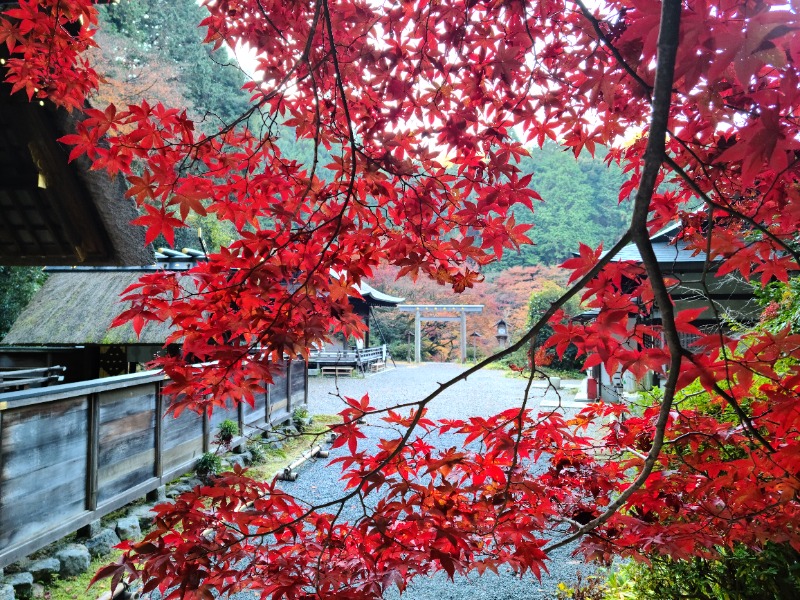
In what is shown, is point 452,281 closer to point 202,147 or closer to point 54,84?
point 202,147

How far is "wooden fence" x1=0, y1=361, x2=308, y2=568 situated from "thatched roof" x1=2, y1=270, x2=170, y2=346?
1.47 meters

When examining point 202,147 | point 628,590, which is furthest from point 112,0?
point 628,590

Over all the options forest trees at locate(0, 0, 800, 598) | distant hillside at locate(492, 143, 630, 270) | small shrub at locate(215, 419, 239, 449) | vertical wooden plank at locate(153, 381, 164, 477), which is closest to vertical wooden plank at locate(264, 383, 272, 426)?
small shrub at locate(215, 419, 239, 449)

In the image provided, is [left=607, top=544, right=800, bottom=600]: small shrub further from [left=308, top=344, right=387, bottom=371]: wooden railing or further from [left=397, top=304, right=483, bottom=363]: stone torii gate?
[left=397, top=304, right=483, bottom=363]: stone torii gate

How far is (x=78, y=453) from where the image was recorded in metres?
3.38

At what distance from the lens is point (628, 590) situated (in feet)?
8.80

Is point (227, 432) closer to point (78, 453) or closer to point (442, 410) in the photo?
point (78, 453)

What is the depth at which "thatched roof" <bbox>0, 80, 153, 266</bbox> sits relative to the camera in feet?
10.2

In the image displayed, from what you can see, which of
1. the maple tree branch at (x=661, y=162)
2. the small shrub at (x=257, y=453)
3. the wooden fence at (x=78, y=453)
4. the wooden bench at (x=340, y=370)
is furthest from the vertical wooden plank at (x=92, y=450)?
the wooden bench at (x=340, y=370)

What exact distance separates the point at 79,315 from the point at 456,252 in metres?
5.76

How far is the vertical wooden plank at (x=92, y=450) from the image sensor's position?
11.3 feet

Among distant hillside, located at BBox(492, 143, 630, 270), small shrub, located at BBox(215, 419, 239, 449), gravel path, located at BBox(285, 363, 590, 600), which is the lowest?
gravel path, located at BBox(285, 363, 590, 600)

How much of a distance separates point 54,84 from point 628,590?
3.84 meters

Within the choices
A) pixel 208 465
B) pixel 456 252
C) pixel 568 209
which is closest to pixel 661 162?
pixel 456 252
